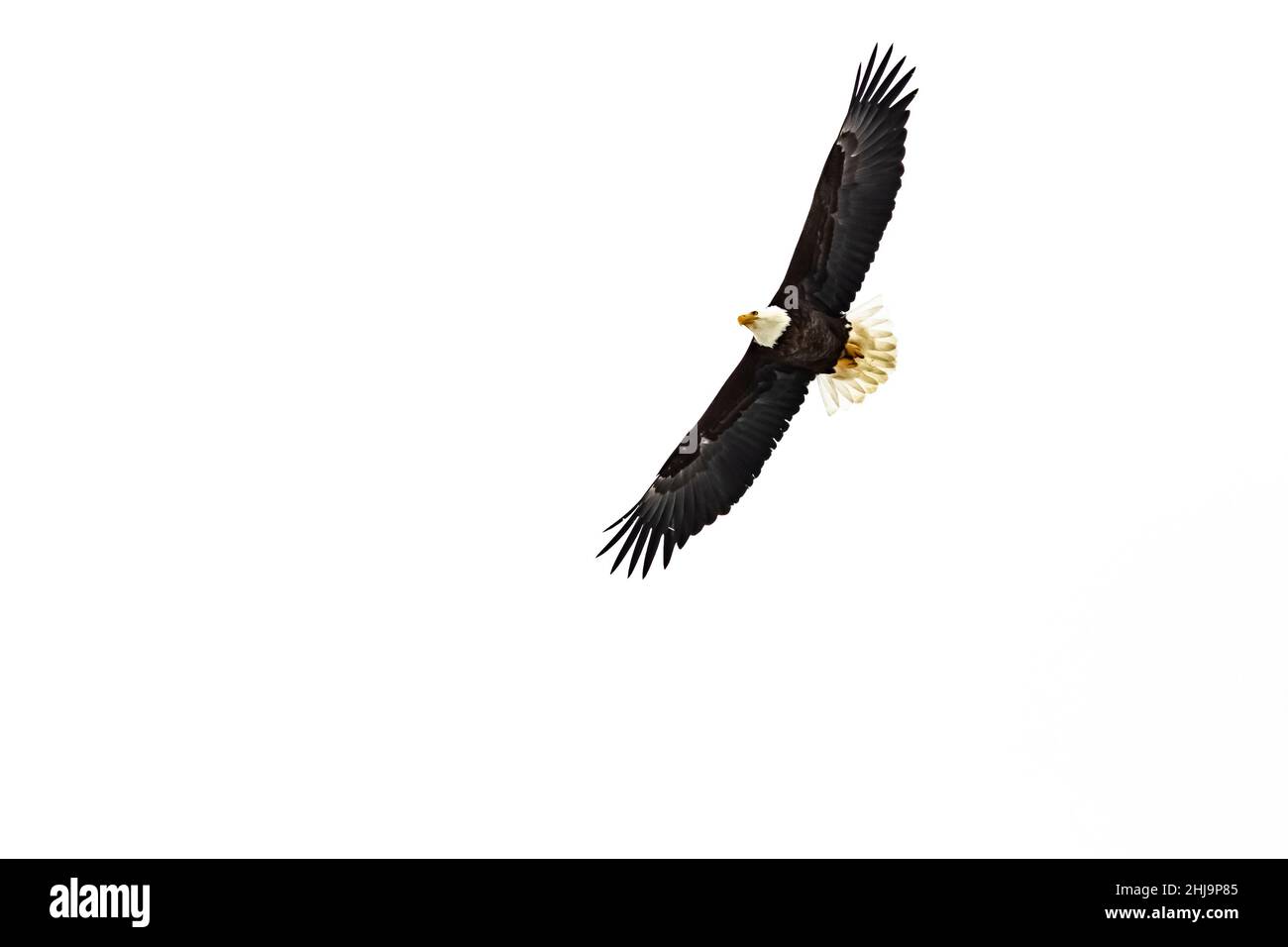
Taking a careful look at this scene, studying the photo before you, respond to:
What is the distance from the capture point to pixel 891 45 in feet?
34.3

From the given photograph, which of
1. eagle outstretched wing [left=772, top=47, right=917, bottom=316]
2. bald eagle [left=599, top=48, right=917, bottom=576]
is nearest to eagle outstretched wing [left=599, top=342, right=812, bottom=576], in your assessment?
bald eagle [left=599, top=48, right=917, bottom=576]

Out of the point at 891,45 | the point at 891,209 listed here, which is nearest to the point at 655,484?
the point at 891,209

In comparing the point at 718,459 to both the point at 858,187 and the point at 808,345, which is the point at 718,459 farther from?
the point at 858,187

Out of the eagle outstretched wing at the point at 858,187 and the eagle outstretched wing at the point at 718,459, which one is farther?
the eagle outstretched wing at the point at 718,459

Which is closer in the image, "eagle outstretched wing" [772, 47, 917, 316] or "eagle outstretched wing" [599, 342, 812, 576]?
"eagle outstretched wing" [772, 47, 917, 316]

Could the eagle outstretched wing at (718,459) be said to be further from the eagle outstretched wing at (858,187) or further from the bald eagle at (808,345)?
the eagle outstretched wing at (858,187)

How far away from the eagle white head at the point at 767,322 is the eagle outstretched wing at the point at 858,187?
0.27m

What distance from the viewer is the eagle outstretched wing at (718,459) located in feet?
36.8

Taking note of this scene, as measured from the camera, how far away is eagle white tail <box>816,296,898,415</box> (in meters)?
11.2

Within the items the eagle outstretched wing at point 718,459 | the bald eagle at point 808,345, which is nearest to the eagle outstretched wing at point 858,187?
the bald eagle at point 808,345

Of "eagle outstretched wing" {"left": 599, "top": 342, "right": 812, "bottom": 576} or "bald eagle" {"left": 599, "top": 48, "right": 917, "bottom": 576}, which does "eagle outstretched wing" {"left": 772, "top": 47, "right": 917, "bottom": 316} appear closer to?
"bald eagle" {"left": 599, "top": 48, "right": 917, "bottom": 576}

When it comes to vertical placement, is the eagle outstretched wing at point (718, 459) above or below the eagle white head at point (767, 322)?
below

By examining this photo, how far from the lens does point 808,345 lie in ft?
35.6

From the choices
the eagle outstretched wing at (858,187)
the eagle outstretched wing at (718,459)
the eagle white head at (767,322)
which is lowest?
the eagle outstretched wing at (718,459)
